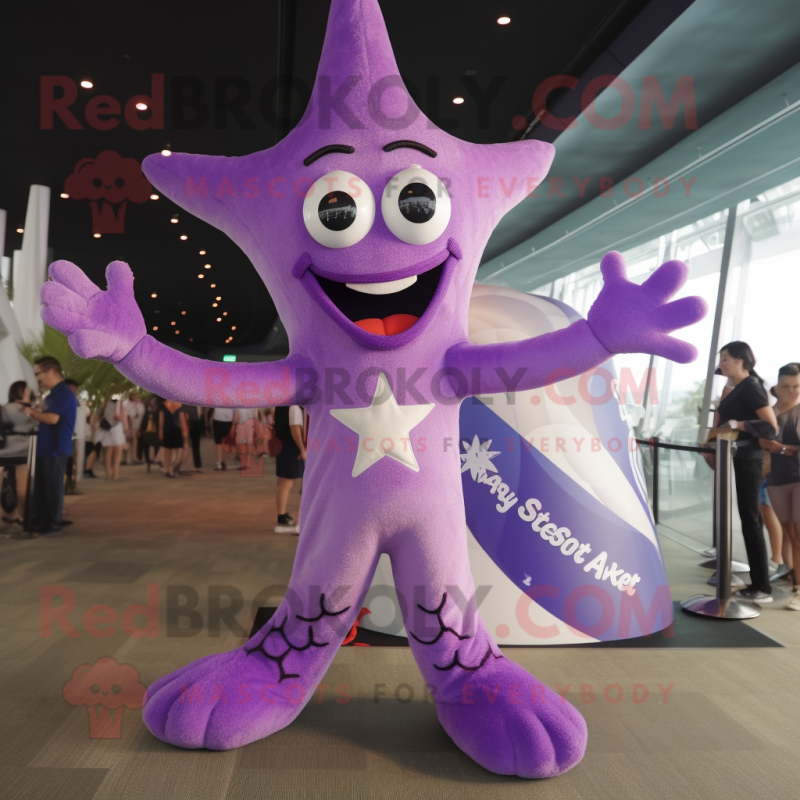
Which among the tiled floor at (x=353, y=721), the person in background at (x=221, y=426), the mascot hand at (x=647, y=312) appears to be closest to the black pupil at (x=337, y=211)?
the mascot hand at (x=647, y=312)

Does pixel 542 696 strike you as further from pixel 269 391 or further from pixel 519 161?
pixel 519 161

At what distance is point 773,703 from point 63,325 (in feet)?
8.25

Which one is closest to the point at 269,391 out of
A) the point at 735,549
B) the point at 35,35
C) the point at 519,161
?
the point at 519,161

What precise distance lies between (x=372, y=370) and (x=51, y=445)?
458cm

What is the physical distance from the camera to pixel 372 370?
1.95 m

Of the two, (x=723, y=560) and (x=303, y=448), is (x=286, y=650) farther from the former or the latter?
(x=303, y=448)

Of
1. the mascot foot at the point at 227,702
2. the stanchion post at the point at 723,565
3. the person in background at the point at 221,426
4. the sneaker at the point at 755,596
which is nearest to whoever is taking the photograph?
the mascot foot at the point at 227,702

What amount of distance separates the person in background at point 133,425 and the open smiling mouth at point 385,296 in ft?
37.1

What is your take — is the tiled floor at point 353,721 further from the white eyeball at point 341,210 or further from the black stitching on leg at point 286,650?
the white eyeball at point 341,210

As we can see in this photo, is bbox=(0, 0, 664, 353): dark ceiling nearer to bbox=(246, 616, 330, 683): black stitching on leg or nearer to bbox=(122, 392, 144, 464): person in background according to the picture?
bbox=(246, 616, 330, 683): black stitching on leg

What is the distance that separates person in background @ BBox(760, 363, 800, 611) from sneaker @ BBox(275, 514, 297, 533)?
346 cm

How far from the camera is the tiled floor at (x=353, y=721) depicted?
6.09ft

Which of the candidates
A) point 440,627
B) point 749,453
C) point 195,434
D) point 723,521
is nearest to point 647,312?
point 440,627

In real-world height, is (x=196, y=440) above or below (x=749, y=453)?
below
